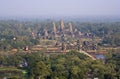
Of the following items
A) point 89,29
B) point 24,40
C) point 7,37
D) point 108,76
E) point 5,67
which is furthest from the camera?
point 89,29

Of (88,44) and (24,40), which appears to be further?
(24,40)

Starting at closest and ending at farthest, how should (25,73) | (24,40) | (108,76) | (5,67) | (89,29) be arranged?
(108,76) < (25,73) < (5,67) < (24,40) < (89,29)

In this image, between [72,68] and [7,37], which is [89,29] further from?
[72,68]

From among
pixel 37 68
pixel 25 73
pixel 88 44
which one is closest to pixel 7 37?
pixel 88 44

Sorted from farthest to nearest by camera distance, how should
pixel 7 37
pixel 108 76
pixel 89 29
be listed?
pixel 89 29 → pixel 7 37 → pixel 108 76

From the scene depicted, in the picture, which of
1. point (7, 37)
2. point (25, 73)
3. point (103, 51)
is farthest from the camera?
point (7, 37)

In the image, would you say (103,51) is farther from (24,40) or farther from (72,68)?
(72,68)

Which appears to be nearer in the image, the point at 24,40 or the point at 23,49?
the point at 23,49

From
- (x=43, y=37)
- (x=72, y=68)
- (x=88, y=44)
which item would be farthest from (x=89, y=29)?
(x=72, y=68)
